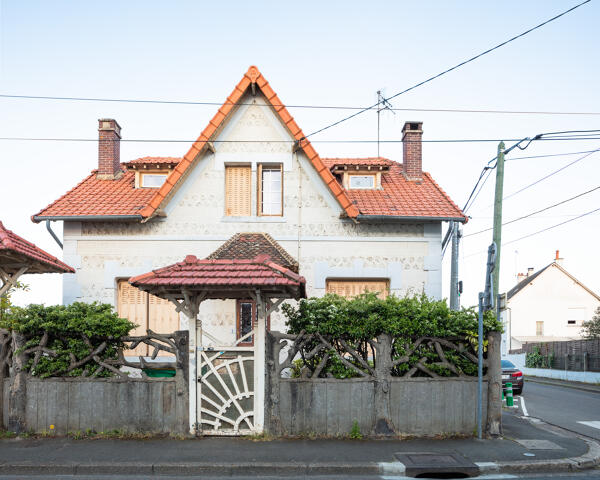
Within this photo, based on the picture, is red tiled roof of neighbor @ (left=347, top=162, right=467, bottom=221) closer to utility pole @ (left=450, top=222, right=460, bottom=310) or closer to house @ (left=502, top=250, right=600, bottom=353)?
utility pole @ (left=450, top=222, right=460, bottom=310)

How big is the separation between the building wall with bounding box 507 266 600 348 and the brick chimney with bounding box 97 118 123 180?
38.6 m

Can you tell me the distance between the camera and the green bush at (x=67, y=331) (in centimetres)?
986

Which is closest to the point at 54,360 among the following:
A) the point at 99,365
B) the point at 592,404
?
the point at 99,365

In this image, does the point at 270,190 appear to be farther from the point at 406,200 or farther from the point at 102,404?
the point at 102,404

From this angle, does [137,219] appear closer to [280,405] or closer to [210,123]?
[210,123]

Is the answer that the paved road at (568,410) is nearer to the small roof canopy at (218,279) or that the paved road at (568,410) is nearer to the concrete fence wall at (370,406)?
the concrete fence wall at (370,406)

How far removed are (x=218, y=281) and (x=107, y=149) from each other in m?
8.72

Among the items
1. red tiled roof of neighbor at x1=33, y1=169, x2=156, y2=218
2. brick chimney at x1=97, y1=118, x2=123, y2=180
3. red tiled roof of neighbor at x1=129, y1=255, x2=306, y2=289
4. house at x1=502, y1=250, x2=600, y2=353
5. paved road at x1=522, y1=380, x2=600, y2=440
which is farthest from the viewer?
house at x1=502, y1=250, x2=600, y2=353

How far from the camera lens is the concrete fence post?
9984mm

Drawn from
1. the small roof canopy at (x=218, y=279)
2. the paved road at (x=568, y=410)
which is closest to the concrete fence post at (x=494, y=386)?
the paved road at (x=568, y=410)

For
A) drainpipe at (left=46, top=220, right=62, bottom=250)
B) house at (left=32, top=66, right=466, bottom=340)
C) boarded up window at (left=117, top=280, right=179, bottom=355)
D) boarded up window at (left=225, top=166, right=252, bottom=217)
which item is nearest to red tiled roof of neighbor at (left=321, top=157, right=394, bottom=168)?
house at (left=32, top=66, right=466, bottom=340)

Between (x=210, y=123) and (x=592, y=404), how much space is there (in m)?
14.9

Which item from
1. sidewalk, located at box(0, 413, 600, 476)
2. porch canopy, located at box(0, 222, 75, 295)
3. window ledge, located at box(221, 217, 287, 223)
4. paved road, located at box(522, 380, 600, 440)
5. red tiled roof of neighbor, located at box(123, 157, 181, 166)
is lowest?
paved road, located at box(522, 380, 600, 440)

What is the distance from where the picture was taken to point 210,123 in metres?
14.1
